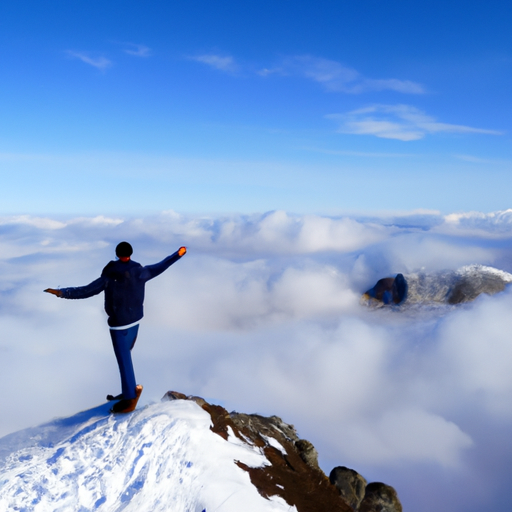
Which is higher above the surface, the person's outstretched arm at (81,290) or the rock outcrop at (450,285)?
the person's outstretched arm at (81,290)

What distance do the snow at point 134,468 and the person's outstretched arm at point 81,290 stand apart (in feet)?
10.8

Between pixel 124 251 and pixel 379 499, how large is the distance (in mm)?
14157

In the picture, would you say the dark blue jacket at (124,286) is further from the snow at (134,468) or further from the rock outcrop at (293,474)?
the rock outcrop at (293,474)

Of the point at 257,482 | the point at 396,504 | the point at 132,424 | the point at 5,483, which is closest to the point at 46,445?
the point at 5,483

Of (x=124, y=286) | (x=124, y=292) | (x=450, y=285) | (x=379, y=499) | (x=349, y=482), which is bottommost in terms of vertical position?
(x=450, y=285)

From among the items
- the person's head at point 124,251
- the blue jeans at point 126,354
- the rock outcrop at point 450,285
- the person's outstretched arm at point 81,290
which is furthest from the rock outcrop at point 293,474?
the rock outcrop at point 450,285

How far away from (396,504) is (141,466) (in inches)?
491

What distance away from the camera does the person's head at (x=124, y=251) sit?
9.14 metres

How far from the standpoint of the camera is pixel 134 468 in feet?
26.3

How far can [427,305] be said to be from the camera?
13012cm

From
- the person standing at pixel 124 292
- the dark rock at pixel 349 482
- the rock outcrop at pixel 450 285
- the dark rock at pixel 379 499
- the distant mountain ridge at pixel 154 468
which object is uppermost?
the person standing at pixel 124 292

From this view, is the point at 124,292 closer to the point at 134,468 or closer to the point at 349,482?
the point at 134,468

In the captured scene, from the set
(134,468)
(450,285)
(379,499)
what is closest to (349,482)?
(379,499)

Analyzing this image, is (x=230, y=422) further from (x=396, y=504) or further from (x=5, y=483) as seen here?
(x=396, y=504)
